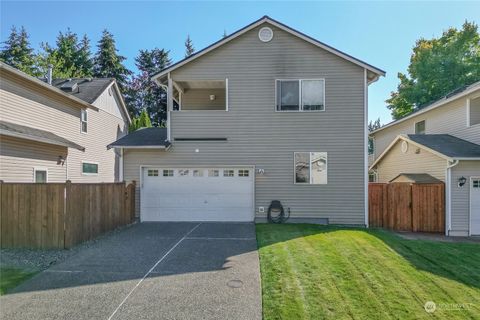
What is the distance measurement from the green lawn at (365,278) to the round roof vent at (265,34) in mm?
7616

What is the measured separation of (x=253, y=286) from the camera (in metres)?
5.21

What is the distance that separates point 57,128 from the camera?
13648mm

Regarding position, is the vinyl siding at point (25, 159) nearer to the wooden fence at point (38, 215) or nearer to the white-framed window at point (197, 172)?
the wooden fence at point (38, 215)

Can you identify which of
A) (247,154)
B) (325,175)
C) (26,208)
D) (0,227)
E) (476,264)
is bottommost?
(476,264)

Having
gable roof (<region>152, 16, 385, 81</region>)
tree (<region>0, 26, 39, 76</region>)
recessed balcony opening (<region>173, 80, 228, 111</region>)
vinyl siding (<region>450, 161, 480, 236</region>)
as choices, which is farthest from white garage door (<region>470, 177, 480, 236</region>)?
tree (<region>0, 26, 39, 76</region>)

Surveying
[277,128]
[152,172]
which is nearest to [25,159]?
[152,172]

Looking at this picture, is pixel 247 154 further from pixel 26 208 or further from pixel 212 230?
pixel 26 208

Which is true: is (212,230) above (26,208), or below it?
below

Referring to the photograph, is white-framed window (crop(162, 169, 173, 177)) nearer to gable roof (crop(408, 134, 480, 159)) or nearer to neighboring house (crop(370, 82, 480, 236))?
neighboring house (crop(370, 82, 480, 236))

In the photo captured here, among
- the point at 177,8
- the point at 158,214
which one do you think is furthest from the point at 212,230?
the point at 177,8

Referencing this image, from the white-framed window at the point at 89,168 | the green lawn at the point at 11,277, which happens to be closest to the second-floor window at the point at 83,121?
the white-framed window at the point at 89,168

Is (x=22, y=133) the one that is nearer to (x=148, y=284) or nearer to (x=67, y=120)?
(x=67, y=120)

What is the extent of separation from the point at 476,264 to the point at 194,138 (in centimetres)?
928

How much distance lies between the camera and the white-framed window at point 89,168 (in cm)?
1556
